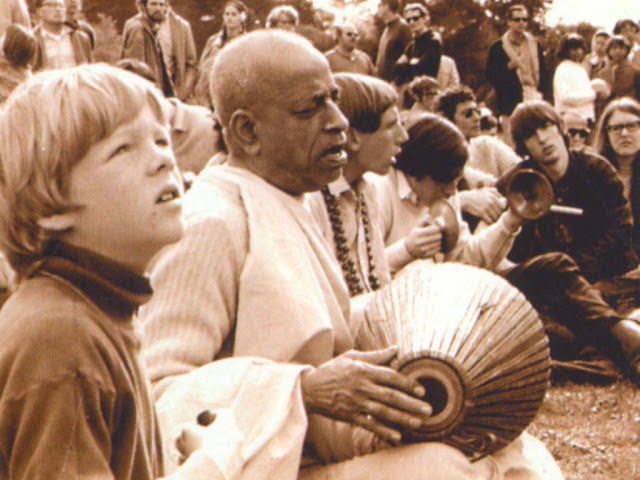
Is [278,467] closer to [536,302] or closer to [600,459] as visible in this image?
[600,459]

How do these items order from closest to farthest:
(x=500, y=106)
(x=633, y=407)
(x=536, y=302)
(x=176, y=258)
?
(x=176, y=258) < (x=633, y=407) < (x=536, y=302) < (x=500, y=106)

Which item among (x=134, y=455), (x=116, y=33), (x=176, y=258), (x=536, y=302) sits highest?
(x=134, y=455)

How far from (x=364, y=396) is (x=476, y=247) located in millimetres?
3026

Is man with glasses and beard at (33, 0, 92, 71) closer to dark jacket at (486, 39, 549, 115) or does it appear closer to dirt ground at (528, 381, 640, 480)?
dark jacket at (486, 39, 549, 115)

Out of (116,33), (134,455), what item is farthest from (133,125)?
(116,33)

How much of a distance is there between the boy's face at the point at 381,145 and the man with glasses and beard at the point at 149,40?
19.0 ft

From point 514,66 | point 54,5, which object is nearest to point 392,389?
point 54,5

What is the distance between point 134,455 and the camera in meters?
1.74

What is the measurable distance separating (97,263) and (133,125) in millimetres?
257

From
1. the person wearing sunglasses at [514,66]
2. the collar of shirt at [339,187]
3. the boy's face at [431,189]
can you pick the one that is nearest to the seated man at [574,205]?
the boy's face at [431,189]

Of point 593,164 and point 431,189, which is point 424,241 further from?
point 593,164

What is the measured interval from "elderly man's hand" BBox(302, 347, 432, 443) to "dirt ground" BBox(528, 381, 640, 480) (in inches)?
98.7

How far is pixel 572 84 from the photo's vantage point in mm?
11531

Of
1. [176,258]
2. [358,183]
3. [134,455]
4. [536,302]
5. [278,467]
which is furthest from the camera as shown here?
[536,302]
